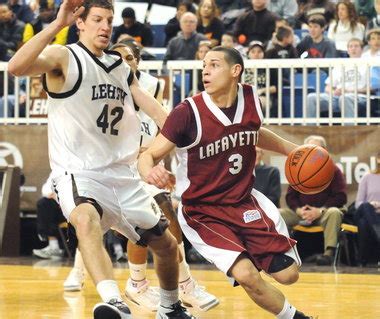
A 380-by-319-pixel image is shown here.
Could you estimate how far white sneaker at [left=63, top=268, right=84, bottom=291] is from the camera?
1013 cm

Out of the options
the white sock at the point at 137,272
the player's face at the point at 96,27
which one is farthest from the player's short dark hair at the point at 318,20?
the player's face at the point at 96,27

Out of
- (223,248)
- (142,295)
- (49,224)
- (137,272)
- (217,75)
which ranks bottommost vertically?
(49,224)

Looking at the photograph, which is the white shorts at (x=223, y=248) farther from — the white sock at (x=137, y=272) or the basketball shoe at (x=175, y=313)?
the white sock at (x=137, y=272)

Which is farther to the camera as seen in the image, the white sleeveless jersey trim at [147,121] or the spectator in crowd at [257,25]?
the spectator in crowd at [257,25]

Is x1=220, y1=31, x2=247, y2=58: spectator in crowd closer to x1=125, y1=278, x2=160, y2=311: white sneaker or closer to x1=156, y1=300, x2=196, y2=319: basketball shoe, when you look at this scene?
x1=125, y1=278, x2=160, y2=311: white sneaker

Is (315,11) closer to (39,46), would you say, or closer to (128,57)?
(128,57)

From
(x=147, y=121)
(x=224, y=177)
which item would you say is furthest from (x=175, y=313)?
(x=147, y=121)

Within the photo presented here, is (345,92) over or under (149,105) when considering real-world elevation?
under

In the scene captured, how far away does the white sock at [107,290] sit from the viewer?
21.6 feet

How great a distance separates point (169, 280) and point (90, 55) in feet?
5.26

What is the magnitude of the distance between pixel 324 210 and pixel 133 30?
4704 mm

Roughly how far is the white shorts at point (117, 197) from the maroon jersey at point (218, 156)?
0.32m

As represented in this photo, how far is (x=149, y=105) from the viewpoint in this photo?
7.62m

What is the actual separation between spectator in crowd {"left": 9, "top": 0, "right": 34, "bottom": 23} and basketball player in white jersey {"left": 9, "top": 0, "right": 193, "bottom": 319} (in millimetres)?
10252
